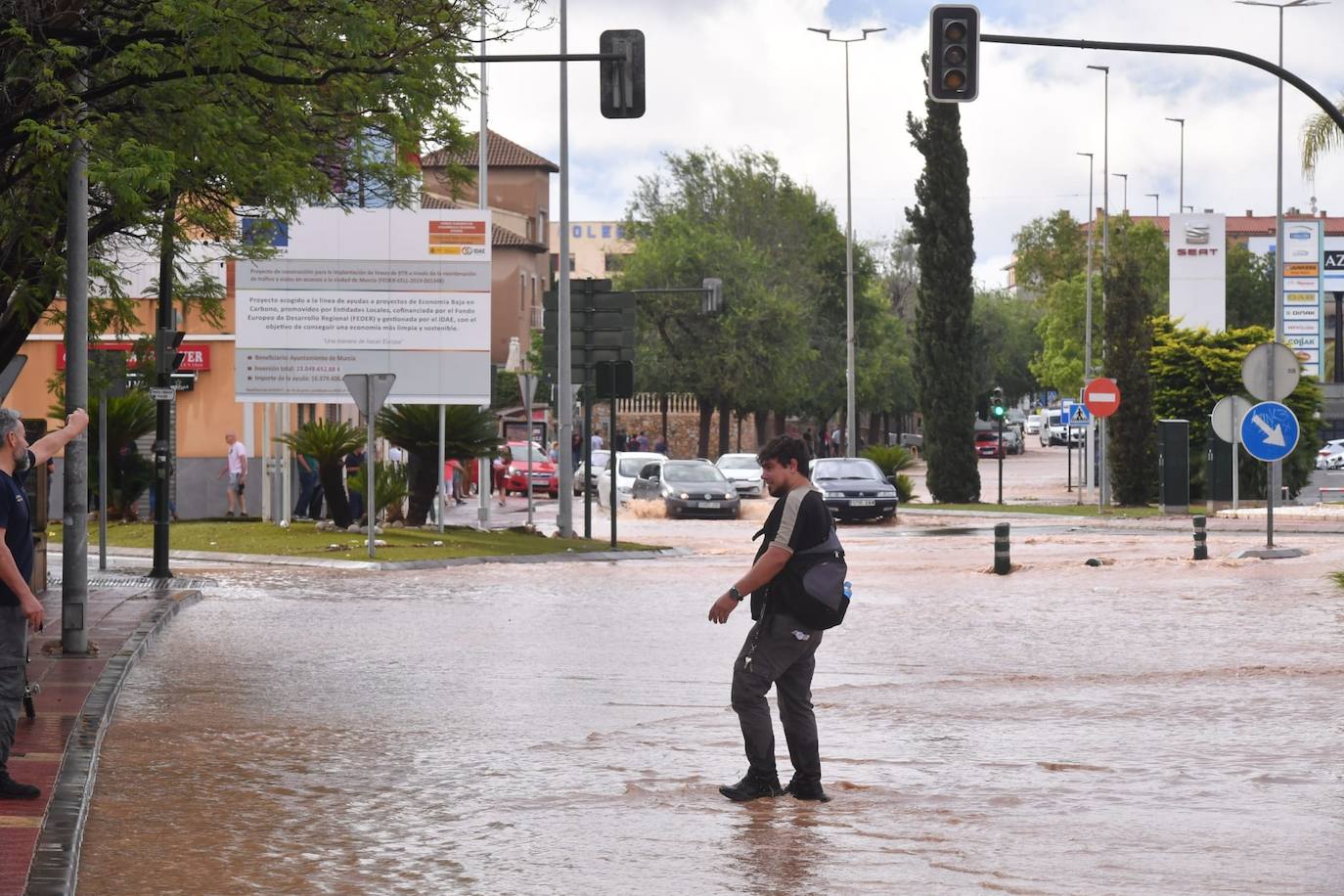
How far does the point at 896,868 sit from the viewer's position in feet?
26.0

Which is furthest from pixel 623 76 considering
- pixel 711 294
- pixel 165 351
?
pixel 711 294

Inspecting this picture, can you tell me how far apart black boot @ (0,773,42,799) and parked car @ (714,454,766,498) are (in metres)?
41.1

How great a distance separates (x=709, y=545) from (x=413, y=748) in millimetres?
23352

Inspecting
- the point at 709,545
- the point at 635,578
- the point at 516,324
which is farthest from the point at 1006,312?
the point at 635,578

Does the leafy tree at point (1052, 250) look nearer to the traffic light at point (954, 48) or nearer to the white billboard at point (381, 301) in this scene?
the white billboard at point (381, 301)

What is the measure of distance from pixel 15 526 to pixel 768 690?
3.29 meters

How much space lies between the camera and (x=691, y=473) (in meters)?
47.2

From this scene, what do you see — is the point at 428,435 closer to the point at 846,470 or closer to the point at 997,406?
the point at 846,470

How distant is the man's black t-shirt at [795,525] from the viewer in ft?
31.4

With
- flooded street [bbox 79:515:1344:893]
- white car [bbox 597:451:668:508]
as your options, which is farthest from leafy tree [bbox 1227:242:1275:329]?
flooded street [bbox 79:515:1344:893]

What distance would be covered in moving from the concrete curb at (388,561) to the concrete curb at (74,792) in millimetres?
12250

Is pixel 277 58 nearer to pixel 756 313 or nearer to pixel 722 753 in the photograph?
pixel 722 753

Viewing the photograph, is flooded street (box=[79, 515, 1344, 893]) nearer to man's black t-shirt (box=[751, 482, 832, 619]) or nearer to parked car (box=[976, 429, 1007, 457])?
man's black t-shirt (box=[751, 482, 832, 619])

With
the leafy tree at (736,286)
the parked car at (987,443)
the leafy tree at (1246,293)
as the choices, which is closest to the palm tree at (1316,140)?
the leafy tree at (736,286)
